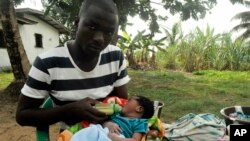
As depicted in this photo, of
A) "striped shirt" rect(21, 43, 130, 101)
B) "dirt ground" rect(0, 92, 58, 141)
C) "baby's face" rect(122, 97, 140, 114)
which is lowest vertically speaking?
"dirt ground" rect(0, 92, 58, 141)

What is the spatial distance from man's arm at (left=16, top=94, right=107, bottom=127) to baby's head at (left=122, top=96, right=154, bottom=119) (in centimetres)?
18

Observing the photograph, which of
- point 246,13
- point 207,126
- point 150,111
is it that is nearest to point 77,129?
point 150,111

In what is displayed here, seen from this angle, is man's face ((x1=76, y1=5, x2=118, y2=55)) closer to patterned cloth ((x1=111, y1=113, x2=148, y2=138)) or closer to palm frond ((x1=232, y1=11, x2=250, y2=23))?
patterned cloth ((x1=111, y1=113, x2=148, y2=138))

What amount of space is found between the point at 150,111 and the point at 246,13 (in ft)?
88.5

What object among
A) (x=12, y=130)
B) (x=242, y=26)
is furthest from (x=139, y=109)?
(x=242, y=26)

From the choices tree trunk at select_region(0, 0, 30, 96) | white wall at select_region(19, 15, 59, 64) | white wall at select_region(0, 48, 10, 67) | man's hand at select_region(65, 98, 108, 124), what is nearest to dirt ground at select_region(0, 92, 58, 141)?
tree trunk at select_region(0, 0, 30, 96)

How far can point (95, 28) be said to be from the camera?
1.41 metres

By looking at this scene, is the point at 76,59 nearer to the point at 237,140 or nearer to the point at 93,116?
the point at 93,116

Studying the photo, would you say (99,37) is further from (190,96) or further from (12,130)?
(190,96)

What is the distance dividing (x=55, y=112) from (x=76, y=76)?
0.21 m

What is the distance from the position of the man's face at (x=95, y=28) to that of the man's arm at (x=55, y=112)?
0.86ft

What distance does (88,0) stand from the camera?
1515 millimetres

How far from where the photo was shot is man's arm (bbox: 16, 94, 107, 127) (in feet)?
4.64

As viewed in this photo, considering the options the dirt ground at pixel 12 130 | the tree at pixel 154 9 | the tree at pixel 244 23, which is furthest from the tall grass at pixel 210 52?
the tree at pixel 244 23
